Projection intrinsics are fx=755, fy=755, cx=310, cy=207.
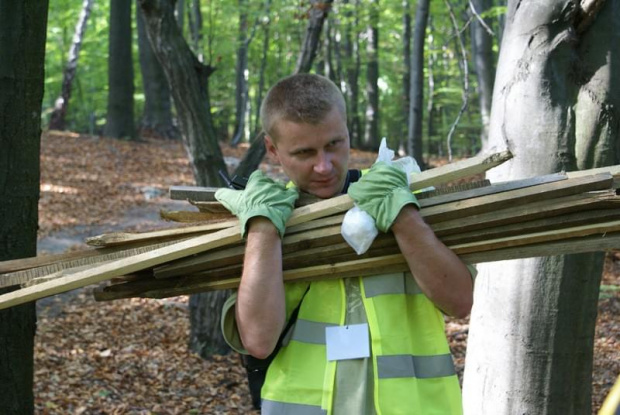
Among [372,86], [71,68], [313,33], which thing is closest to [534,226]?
[313,33]

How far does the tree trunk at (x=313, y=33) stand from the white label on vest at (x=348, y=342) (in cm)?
506

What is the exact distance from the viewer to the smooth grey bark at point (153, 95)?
23.0 m

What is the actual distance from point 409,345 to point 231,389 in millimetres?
4814

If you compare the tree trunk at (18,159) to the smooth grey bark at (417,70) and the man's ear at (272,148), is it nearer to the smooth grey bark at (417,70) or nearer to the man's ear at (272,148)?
the man's ear at (272,148)

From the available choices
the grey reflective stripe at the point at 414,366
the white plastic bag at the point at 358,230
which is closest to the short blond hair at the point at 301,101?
the white plastic bag at the point at 358,230

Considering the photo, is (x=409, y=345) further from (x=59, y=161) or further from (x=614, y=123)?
(x=59, y=161)

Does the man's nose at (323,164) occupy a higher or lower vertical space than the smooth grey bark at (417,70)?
lower

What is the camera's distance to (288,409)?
2.40 meters

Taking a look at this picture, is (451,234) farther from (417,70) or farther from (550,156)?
(417,70)

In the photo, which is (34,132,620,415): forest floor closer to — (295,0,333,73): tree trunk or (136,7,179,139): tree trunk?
(295,0,333,73): tree trunk

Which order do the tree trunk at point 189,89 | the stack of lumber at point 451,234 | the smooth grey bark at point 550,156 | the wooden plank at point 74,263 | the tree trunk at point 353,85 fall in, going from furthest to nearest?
the tree trunk at point 353,85 < the tree trunk at point 189,89 < the smooth grey bark at point 550,156 < the wooden plank at point 74,263 < the stack of lumber at point 451,234

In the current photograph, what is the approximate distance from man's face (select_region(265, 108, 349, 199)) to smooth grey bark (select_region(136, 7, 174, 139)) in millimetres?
21134

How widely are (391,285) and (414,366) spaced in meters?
0.27

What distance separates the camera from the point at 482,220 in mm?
2402
